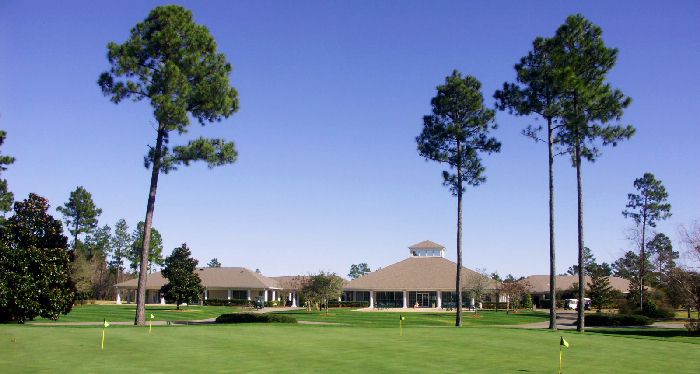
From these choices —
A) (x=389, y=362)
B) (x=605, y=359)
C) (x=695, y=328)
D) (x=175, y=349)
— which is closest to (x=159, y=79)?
(x=175, y=349)

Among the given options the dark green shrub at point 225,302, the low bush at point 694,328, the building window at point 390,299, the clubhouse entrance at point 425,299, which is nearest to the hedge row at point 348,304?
the building window at point 390,299

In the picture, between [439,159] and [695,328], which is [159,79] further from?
[695,328]

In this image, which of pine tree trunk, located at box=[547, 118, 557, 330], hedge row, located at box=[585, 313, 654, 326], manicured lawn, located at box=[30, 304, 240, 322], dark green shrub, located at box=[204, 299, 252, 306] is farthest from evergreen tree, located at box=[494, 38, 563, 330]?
dark green shrub, located at box=[204, 299, 252, 306]

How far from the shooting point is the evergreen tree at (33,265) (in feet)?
109

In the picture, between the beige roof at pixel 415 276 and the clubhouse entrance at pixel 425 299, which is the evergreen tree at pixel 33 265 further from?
the clubhouse entrance at pixel 425 299

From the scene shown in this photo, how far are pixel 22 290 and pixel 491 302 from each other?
5989 centimetres

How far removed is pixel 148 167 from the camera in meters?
35.1

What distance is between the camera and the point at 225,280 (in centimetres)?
8700

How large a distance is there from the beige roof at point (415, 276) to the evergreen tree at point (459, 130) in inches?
1203

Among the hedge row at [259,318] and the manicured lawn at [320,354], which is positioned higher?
the manicured lawn at [320,354]

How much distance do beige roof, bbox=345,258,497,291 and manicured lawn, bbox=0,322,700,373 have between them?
1987 inches

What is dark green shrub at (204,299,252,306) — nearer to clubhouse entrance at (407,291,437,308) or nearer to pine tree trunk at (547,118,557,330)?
clubhouse entrance at (407,291,437,308)

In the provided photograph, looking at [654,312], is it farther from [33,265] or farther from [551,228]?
[33,265]

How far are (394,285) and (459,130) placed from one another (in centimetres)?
3845
